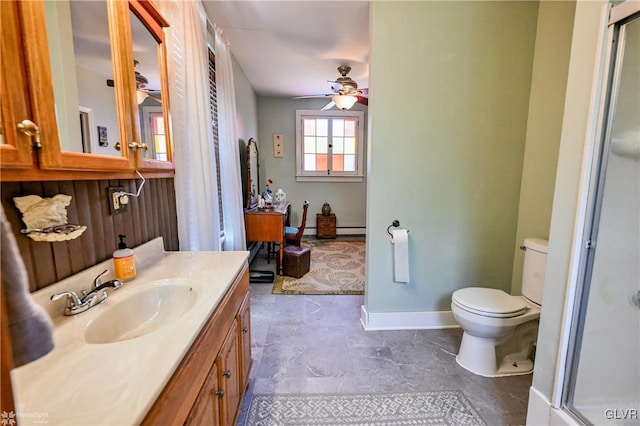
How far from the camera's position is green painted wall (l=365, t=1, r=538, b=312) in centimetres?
199

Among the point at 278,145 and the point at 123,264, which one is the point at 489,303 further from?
the point at 278,145

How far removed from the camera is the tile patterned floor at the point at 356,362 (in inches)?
64.5

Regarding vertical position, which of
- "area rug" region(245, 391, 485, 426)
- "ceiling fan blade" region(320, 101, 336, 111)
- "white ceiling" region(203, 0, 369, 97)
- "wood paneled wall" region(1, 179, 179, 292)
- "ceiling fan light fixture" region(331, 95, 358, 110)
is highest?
"white ceiling" region(203, 0, 369, 97)

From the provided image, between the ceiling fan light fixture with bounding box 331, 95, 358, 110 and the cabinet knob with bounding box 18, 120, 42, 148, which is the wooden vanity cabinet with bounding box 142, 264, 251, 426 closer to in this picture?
the cabinet knob with bounding box 18, 120, 42, 148

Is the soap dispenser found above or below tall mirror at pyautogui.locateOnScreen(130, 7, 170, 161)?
below

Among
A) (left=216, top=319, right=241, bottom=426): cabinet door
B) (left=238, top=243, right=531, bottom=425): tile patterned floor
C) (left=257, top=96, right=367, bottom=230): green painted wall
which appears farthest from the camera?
(left=257, top=96, right=367, bottom=230): green painted wall

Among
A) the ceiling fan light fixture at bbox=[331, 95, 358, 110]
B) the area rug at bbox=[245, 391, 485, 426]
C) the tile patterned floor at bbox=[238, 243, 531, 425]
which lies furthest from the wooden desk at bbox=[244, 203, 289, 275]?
the area rug at bbox=[245, 391, 485, 426]

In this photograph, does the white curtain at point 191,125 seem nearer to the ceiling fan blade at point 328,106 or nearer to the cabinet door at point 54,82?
the cabinet door at point 54,82

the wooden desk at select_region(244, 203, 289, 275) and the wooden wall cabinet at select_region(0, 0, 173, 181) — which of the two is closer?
the wooden wall cabinet at select_region(0, 0, 173, 181)

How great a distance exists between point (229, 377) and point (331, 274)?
2.39 metres

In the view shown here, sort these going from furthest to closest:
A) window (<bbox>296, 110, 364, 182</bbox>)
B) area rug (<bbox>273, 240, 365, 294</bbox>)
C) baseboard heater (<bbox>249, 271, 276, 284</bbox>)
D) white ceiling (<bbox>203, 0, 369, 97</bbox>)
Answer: window (<bbox>296, 110, 364, 182</bbox>)
baseboard heater (<bbox>249, 271, 276, 284</bbox>)
area rug (<bbox>273, 240, 365, 294</bbox>)
white ceiling (<bbox>203, 0, 369, 97</bbox>)

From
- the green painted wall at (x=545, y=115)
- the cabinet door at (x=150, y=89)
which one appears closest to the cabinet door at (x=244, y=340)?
the cabinet door at (x=150, y=89)

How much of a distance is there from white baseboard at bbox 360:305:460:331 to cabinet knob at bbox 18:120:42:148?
2.14 m

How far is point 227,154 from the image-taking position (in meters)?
2.55
